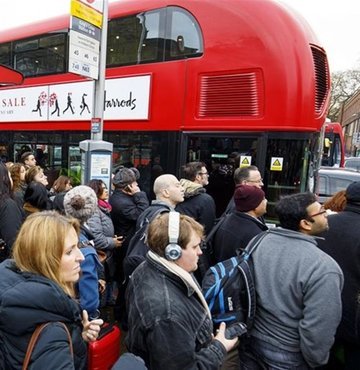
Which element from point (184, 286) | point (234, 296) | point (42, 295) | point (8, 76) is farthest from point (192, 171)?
point (42, 295)

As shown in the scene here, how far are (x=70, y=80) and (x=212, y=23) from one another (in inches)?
121

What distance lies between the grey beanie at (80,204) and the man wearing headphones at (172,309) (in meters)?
1.17

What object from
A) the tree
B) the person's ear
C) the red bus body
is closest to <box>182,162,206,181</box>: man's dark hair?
the person's ear

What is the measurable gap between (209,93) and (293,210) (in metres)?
3.88

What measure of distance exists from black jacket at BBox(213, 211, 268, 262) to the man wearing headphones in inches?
39.4

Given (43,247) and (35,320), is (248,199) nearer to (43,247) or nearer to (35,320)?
(43,247)

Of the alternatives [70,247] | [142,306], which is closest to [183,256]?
[142,306]

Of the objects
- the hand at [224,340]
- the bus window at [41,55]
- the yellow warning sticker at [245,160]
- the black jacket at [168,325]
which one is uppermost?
the bus window at [41,55]

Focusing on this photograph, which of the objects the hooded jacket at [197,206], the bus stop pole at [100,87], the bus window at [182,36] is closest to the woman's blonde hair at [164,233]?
the hooded jacket at [197,206]

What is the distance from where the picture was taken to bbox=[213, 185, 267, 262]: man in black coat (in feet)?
8.93

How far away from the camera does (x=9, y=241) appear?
8.88 feet

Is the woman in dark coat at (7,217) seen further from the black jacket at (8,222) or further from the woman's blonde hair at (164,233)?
the woman's blonde hair at (164,233)

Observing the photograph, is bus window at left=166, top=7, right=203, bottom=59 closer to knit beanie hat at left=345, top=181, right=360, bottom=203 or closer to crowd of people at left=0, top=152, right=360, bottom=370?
crowd of people at left=0, top=152, right=360, bottom=370

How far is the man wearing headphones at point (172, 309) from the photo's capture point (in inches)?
57.5
